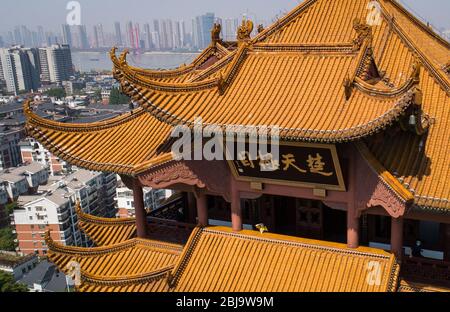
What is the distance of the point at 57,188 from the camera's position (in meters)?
69.9

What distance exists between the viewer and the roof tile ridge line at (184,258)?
12.5 metres

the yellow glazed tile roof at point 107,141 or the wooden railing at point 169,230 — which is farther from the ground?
the yellow glazed tile roof at point 107,141

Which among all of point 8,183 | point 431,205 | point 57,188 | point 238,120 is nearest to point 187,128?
point 238,120

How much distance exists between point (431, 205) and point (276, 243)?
4074 millimetres

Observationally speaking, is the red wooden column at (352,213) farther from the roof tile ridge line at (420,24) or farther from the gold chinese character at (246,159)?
the roof tile ridge line at (420,24)

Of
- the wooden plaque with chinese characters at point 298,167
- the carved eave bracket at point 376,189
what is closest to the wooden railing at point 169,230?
the wooden plaque with chinese characters at point 298,167

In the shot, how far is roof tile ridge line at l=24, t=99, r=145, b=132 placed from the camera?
13587mm

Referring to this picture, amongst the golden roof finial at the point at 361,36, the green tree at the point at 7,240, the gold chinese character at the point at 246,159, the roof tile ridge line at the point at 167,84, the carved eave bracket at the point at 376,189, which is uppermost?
the golden roof finial at the point at 361,36

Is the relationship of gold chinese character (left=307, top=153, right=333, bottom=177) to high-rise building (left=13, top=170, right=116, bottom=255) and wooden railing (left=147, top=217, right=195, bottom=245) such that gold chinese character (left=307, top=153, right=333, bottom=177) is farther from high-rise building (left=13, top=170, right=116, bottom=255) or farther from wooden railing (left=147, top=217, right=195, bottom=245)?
high-rise building (left=13, top=170, right=116, bottom=255)

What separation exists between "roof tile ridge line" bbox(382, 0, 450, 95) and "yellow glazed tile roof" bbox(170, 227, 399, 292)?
463cm

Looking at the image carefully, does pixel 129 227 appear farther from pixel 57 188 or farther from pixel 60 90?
pixel 60 90

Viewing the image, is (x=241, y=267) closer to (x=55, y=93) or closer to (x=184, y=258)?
(x=184, y=258)

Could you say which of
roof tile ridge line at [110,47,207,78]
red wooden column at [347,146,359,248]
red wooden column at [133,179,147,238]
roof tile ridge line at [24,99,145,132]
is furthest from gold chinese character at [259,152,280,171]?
roof tile ridge line at [24,99,145,132]

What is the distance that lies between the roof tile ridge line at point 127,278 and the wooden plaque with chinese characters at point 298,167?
11.2 ft
